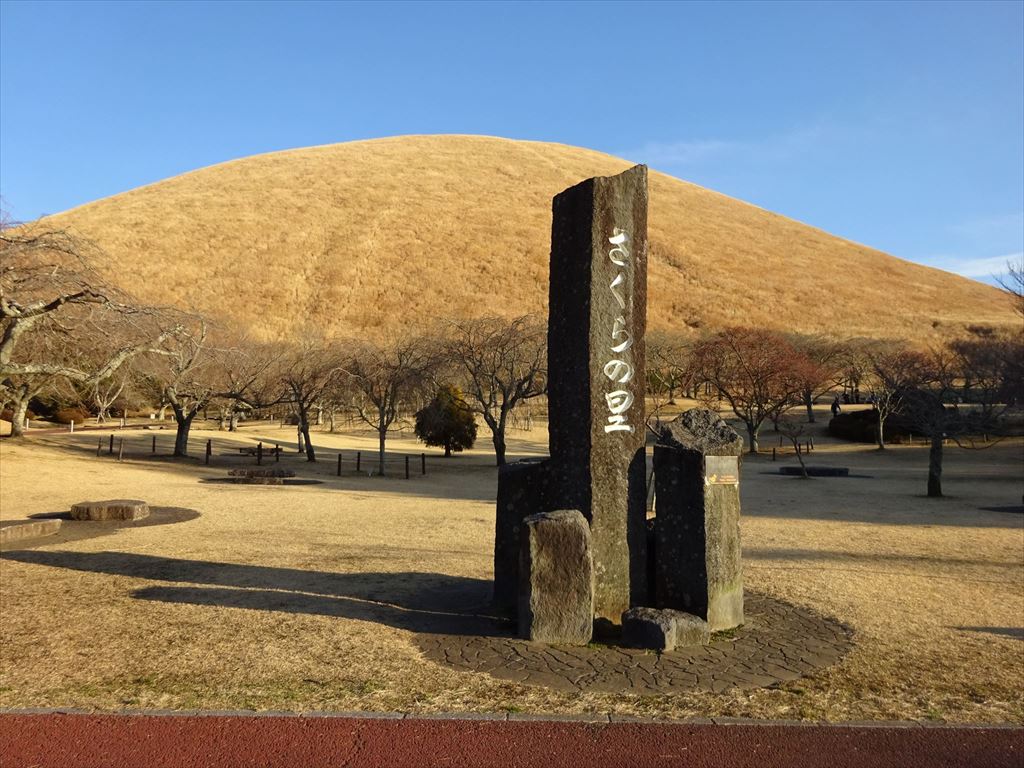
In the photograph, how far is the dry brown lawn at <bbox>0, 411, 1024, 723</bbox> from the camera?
5281 mm

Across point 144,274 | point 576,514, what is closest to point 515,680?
point 576,514

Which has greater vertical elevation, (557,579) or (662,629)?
(557,579)

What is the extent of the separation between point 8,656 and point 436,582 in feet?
14.5

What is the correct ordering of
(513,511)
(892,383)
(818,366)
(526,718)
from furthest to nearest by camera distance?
(818,366) < (892,383) < (513,511) < (526,718)

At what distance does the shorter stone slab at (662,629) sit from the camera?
21.1ft

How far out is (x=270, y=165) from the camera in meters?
108

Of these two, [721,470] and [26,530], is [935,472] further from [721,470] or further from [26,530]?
[26,530]

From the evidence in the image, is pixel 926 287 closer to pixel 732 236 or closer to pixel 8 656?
pixel 732 236

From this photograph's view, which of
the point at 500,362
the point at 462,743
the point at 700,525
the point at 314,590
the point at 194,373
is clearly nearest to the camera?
the point at 462,743

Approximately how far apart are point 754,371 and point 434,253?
183ft

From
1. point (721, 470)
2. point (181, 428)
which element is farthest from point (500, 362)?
point (721, 470)

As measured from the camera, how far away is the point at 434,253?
280ft

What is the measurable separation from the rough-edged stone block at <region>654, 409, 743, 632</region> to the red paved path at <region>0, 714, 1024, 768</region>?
224cm

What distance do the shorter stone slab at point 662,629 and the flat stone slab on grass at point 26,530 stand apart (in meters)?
9.77
